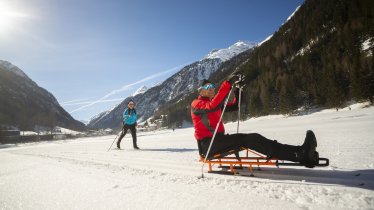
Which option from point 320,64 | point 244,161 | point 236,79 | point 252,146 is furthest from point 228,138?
point 320,64

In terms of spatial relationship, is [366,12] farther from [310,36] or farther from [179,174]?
[179,174]

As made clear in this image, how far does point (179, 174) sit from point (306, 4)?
12372cm

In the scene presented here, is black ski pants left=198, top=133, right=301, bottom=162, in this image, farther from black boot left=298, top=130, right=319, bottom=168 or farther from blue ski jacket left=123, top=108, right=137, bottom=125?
blue ski jacket left=123, top=108, right=137, bottom=125

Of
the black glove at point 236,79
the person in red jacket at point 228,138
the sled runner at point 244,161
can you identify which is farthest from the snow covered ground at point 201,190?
the black glove at point 236,79

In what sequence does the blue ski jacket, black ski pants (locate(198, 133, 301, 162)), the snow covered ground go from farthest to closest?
1. the blue ski jacket
2. black ski pants (locate(198, 133, 301, 162))
3. the snow covered ground

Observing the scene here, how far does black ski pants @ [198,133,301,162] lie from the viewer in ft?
12.0

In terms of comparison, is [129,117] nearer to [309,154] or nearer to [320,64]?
[309,154]

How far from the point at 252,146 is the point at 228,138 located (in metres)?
0.49

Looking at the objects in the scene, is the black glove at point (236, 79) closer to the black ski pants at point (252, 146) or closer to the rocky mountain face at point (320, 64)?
the black ski pants at point (252, 146)

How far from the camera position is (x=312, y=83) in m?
53.8

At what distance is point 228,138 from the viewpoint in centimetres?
431

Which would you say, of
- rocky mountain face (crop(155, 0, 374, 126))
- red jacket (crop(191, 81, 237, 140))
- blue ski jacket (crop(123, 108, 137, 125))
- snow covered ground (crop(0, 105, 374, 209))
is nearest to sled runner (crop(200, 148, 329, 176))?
snow covered ground (crop(0, 105, 374, 209))

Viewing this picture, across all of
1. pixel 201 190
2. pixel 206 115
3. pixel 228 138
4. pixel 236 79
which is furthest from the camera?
pixel 206 115

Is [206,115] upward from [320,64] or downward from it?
downward
